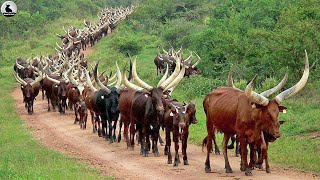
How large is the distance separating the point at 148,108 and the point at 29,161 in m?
3.02

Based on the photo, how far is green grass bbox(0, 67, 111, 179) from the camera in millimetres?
12359

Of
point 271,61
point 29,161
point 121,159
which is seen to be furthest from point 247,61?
point 29,161

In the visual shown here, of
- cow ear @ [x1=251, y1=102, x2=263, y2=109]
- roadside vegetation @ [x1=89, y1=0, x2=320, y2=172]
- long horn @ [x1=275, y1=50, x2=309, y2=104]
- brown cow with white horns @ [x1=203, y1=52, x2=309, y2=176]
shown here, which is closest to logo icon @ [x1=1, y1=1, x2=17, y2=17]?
roadside vegetation @ [x1=89, y1=0, x2=320, y2=172]

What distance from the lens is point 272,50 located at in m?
22.8

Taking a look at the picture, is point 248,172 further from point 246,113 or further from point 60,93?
point 60,93

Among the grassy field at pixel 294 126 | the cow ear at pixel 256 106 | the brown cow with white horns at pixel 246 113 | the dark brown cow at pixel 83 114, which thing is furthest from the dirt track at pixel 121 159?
the cow ear at pixel 256 106

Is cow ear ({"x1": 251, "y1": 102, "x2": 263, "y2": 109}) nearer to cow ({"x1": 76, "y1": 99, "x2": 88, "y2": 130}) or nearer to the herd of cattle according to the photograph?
the herd of cattle

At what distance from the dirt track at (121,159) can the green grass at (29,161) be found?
0.43m

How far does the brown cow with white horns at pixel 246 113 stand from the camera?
11523 millimetres

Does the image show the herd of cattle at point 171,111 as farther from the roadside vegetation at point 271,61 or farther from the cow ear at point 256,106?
the roadside vegetation at point 271,61

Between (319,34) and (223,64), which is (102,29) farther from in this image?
(319,34)

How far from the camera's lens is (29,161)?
47.1 feet

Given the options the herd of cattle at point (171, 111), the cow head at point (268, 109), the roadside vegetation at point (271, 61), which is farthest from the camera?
the roadside vegetation at point (271, 61)

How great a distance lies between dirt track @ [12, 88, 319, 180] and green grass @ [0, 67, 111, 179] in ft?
1.42
